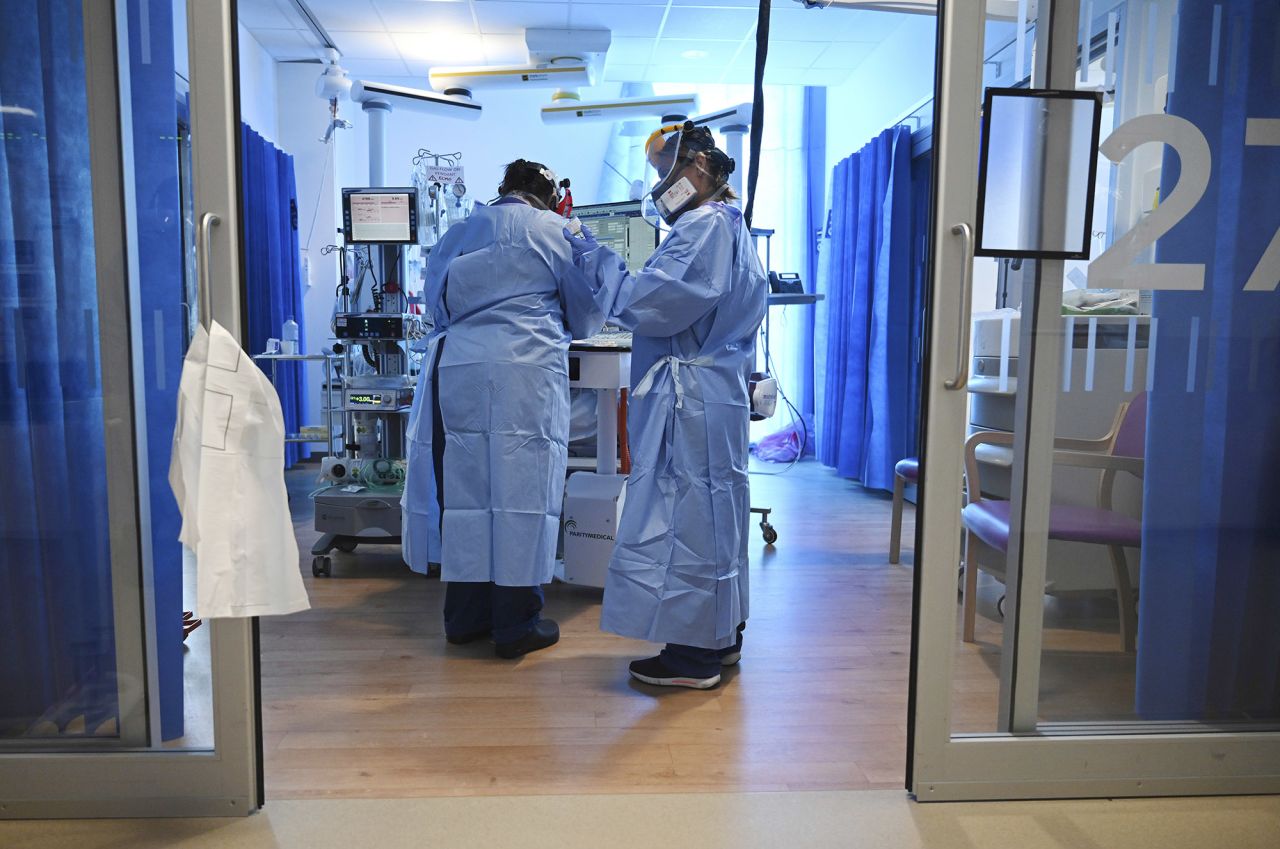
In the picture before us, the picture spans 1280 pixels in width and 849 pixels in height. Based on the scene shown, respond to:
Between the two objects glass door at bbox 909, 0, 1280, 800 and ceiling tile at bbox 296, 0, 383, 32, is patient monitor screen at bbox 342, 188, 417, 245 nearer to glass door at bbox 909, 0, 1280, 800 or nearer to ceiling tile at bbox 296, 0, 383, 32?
ceiling tile at bbox 296, 0, 383, 32

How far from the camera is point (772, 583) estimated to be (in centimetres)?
332

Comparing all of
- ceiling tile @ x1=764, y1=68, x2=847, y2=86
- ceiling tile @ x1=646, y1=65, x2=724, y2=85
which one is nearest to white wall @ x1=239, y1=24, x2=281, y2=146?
ceiling tile @ x1=646, y1=65, x2=724, y2=85

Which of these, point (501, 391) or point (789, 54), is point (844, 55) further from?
point (501, 391)

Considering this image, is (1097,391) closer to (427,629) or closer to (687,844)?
(687,844)

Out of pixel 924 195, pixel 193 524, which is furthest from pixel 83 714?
pixel 924 195

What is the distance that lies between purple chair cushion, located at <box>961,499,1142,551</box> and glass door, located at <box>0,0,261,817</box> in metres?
1.44

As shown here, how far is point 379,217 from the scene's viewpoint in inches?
136

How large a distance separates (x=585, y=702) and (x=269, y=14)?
4.58 meters

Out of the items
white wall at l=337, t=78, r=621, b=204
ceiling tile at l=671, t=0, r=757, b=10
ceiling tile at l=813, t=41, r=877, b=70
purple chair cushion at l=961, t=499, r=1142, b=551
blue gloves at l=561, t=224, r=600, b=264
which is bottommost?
purple chair cushion at l=961, t=499, r=1142, b=551

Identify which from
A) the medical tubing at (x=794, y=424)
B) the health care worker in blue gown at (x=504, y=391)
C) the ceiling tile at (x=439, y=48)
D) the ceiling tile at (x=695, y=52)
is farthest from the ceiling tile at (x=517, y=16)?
the health care worker in blue gown at (x=504, y=391)

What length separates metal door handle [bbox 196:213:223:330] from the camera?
5.02 feet

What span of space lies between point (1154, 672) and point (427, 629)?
194 cm

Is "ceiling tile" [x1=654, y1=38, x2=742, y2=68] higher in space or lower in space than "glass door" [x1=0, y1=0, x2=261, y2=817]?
higher

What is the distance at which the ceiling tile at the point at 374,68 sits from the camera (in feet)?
19.3
